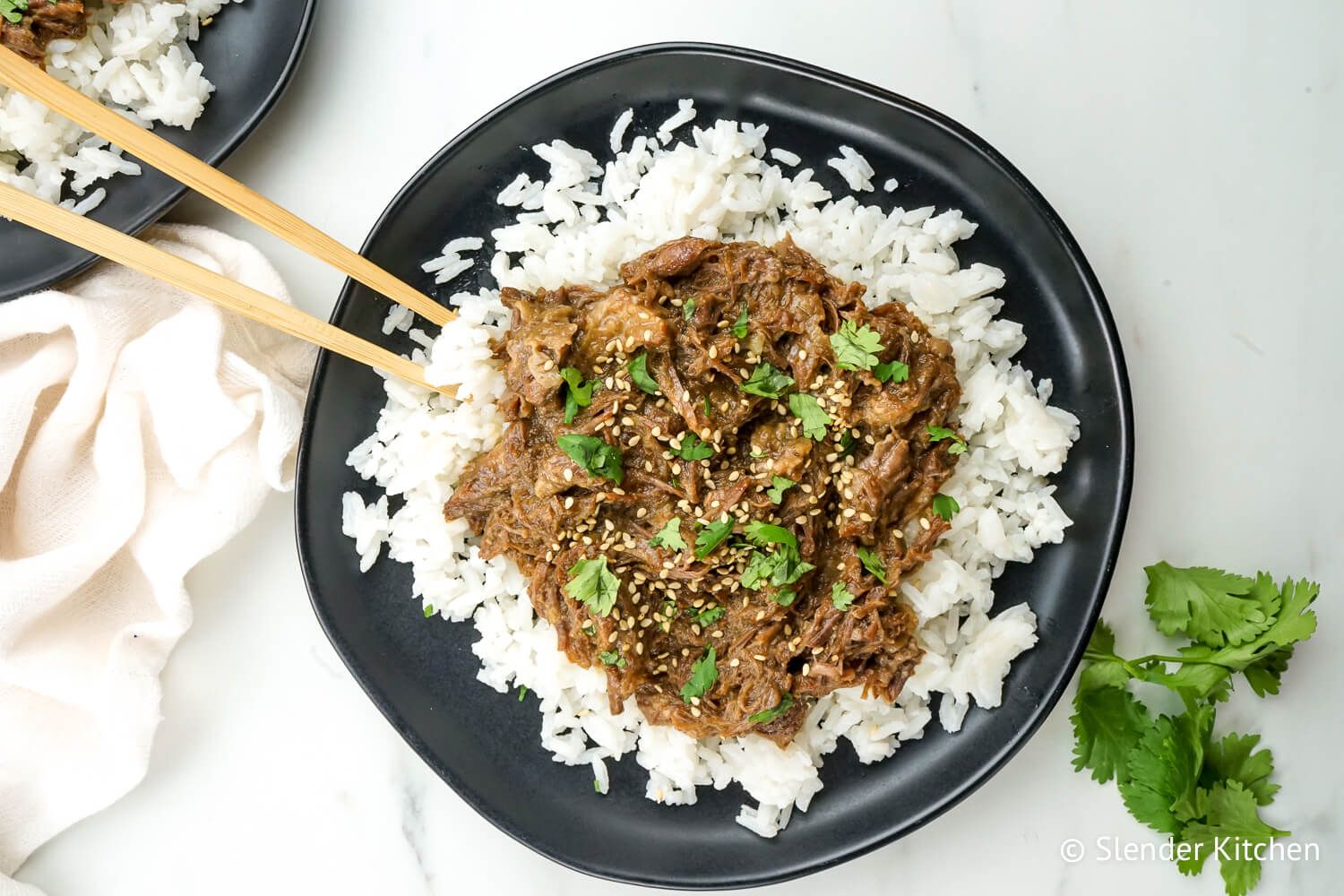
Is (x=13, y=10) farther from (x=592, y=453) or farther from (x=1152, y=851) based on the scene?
(x=1152, y=851)

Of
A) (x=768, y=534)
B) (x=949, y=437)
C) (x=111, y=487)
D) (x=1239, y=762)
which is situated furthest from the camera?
(x=111, y=487)

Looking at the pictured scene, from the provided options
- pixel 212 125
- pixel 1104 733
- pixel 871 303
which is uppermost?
pixel 871 303

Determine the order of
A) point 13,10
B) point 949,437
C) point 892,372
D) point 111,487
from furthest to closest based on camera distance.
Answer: point 111,487
point 13,10
point 949,437
point 892,372

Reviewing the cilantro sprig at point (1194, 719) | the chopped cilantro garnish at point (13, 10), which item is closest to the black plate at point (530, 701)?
the cilantro sprig at point (1194, 719)

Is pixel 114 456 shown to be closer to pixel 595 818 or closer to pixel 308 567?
pixel 308 567

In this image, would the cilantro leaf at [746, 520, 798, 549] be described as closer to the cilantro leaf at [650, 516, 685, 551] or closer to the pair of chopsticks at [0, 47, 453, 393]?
the cilantro leaf at [650, 516, 685, 551]

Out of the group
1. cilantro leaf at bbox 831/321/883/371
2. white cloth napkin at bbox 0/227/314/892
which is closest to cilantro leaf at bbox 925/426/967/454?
cilantro leaf at bbox 831/321/883/371

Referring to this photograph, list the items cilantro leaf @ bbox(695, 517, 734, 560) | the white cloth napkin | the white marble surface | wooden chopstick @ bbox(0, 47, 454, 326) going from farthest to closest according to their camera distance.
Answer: the white marble surface → the white cloth napkin → cilantro leaf @ bbox(695, 517, 734, 560) → wooden chopstick @ bbox(0, 47, 454, 326)

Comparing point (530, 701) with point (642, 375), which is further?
point (530, 701)

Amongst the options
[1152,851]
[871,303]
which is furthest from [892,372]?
[1152,851]
